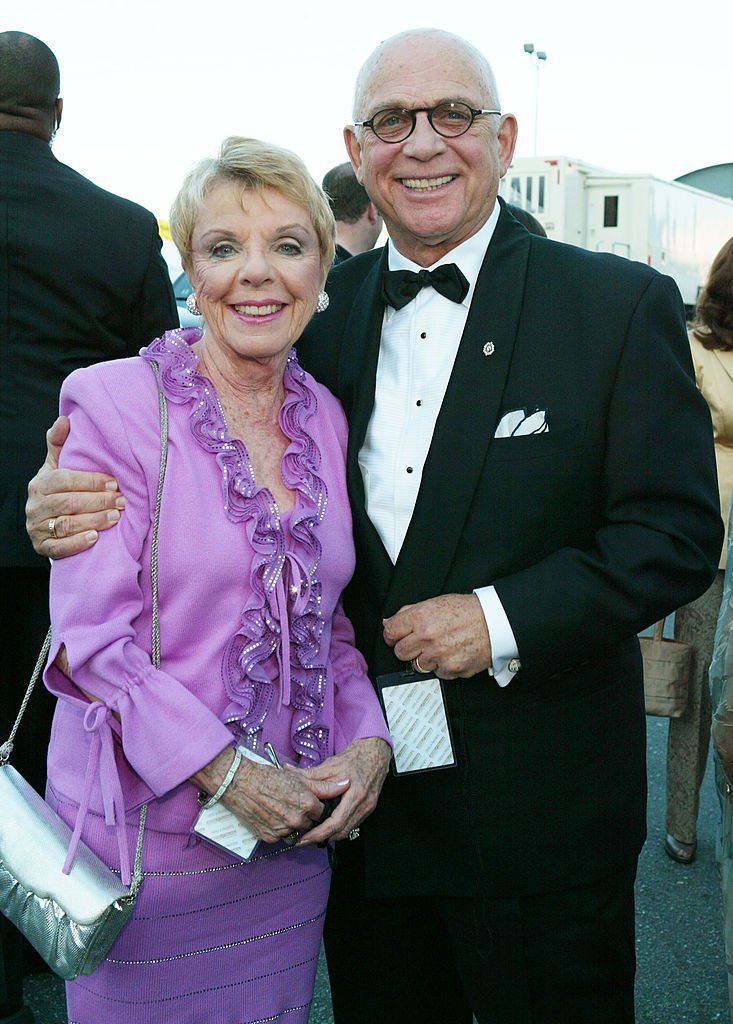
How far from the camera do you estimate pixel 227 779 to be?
6.05ft

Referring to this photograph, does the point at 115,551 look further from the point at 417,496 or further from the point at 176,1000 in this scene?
the point at 176,1000

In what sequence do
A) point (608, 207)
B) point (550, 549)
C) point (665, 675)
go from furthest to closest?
point (608, 207) < point (665, 675) < point (550, 549)

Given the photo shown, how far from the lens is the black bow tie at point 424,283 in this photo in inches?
85.5

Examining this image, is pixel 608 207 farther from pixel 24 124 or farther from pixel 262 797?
pixel 262 797

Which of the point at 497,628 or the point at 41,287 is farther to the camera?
the point at 41,287

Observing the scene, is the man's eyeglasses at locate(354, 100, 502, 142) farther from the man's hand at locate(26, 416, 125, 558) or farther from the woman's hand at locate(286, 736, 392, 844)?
the woman's hand at locate(286, 736, 392, 844)

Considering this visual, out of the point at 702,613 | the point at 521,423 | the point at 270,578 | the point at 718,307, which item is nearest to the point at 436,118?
the point at 521,423

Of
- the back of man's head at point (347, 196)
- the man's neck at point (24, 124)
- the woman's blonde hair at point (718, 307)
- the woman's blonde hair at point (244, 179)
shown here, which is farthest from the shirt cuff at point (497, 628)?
the back of man's head at point (347, 196)

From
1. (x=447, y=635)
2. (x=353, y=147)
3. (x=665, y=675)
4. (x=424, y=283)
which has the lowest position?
(x=665, y=675)

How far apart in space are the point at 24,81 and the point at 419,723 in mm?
1945

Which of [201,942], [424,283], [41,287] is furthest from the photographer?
[41,287]

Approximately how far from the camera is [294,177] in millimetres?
2018

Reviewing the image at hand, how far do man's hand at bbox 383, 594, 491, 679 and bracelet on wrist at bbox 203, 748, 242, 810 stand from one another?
1.18ft

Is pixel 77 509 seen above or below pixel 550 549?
above
